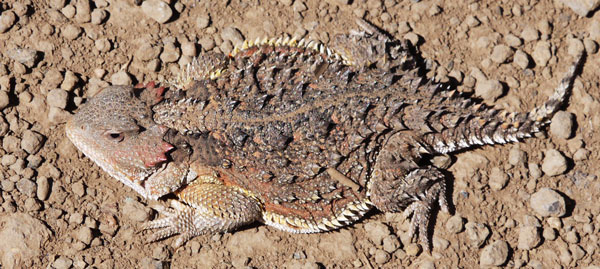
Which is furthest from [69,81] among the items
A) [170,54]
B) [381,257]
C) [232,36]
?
[381,257]

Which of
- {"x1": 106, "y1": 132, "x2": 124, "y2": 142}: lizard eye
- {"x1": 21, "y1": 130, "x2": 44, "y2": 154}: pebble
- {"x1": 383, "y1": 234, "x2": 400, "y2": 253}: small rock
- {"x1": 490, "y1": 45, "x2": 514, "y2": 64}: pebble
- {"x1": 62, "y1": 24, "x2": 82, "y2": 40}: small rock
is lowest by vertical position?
{"x1": 21, "y1": 130, "x2": 44, "y2": 154}: pebble

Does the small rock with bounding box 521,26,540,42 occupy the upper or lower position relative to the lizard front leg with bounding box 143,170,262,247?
upper

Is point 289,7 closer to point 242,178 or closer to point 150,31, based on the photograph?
point 150,31

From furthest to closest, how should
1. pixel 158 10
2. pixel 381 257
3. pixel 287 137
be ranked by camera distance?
pixel 158 10
pixel 381 257
pixel 287 137

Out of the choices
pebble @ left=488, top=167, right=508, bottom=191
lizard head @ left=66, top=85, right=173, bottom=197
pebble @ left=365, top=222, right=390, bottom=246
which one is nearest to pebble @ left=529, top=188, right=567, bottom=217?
pebble @ left=488, top=167, right=508, bottom=191

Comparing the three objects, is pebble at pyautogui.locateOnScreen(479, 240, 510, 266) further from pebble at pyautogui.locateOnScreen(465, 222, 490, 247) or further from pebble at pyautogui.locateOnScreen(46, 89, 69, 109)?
pebble at pyautogui.locateOnScreen(46, 89, 69, 109)

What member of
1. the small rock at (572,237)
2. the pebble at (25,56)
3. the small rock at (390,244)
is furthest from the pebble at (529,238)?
the pebble at (25,56)

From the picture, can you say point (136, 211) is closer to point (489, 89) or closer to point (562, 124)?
point (489, 89)
